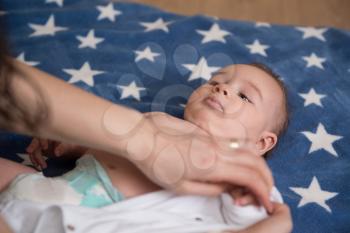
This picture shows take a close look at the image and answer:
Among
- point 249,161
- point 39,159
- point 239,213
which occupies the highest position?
point 249,161

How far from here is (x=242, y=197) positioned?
0.73m

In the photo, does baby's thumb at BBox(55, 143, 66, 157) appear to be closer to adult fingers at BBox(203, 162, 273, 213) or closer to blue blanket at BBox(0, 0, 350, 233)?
blue blanket at BBox(0, 0, 350, 233)

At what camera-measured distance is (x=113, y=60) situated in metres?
1.27

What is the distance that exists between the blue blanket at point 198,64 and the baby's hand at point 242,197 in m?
0.24

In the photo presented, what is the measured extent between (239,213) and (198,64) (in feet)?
1.97

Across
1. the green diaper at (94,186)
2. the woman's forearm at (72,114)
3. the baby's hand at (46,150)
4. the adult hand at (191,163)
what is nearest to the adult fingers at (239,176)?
the adult hand at (191,163)

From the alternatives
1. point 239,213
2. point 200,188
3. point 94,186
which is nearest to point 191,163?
point 200,188

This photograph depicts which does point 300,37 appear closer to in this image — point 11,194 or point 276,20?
point 276,20

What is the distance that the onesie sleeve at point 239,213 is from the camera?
743mm

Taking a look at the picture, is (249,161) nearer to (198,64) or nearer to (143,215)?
(143,215)

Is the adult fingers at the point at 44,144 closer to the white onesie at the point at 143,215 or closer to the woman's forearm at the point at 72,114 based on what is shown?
the white onesie at the point at 143,215

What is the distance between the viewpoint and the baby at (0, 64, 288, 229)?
2.68 ft

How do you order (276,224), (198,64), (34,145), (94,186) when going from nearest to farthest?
1. (276,224)
2. (94,186)
3. (34,145)
4. (198,64)

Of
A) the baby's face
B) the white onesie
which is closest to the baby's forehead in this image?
the baby's face
